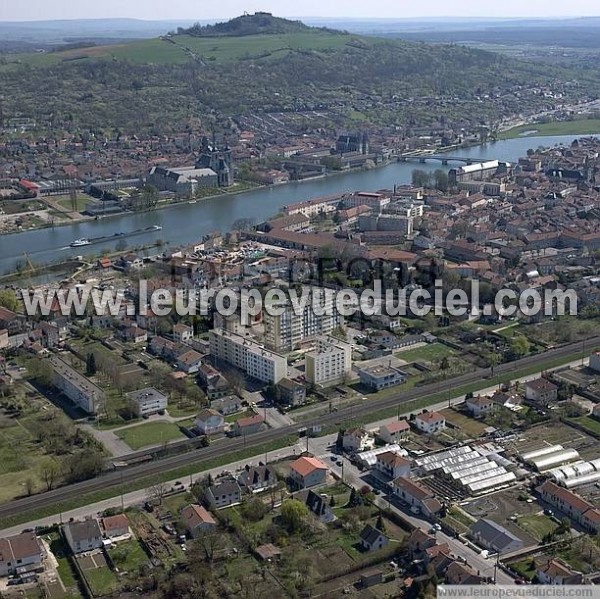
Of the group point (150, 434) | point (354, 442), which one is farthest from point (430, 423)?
point (150, 434)

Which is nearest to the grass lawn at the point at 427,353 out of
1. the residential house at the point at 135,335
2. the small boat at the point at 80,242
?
the residential house at the point at 135,335

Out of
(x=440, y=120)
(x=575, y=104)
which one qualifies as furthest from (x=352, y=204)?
(x=575, y=104)

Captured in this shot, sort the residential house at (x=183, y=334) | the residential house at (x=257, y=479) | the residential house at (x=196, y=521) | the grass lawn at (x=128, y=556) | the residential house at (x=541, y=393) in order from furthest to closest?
the residential house at (x=183, y=334), the residential house at (x=541, y=393), the residential house at (x=257, y=479), the residential house at (x=196, y=521), the grass lawn at (x=128, y=556)

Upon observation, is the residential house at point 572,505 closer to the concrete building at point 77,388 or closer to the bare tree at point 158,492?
the bare tree at point 158,492

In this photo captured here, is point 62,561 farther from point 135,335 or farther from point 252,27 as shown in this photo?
point 252,27

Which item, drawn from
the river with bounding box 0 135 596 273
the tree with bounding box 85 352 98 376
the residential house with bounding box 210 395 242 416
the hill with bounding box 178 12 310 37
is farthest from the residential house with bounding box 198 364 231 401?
the hill with bounding box 178 12 310 37

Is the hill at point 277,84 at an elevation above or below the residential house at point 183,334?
above

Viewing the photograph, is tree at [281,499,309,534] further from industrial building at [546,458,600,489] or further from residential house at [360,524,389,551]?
industrial building at [546,458,600,489]

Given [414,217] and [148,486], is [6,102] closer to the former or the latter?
[414,217]
